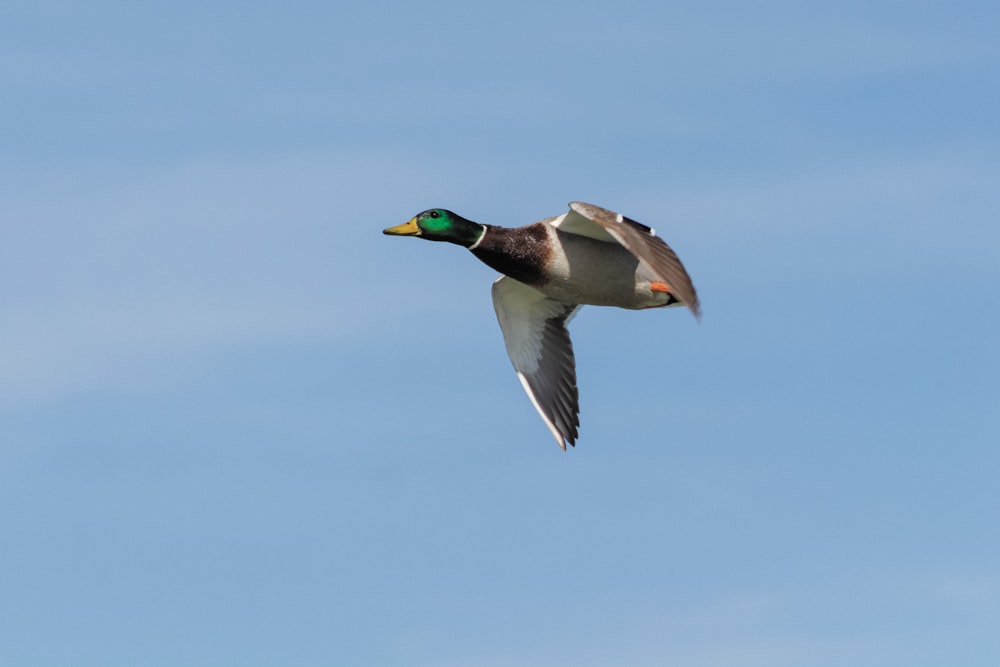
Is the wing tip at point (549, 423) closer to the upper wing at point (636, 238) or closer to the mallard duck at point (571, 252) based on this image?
the mallard duck at point (571, 252)

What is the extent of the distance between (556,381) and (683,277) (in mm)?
5418

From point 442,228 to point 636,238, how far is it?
138 inches

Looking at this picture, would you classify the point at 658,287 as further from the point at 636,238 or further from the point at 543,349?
the point at 543,349

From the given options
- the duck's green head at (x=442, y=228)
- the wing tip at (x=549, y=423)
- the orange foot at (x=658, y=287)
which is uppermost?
the duck's green head at (x=442, y=228)

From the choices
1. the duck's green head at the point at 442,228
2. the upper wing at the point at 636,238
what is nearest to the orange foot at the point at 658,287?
the upper wing at the point at 636,238

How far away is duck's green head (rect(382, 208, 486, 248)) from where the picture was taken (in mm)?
24094

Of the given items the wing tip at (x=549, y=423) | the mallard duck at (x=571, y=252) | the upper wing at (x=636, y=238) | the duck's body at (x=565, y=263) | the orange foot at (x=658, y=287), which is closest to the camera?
the upper wing at (x=636, y=238)

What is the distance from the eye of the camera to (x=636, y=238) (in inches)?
863

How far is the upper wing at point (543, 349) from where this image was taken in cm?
2608

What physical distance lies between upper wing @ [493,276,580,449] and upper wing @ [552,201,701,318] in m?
2.52

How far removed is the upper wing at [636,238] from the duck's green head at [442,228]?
1.16 metres

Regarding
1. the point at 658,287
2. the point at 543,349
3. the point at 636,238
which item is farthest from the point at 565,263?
the point at 543,349

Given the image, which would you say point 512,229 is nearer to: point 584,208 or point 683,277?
point 584,208

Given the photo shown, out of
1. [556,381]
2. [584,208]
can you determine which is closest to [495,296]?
[556,381]
